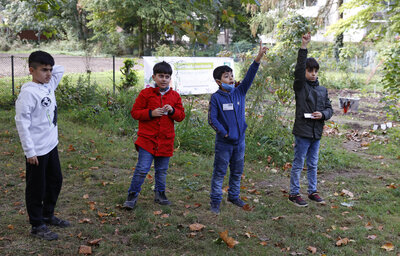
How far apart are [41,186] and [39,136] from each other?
0.49 meters

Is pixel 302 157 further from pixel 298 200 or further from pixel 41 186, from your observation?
pixel 41 186

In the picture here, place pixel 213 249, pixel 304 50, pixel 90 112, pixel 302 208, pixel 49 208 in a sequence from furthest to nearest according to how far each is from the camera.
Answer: pixel 90 112 < pixel 302 208 < pixel 304 50 < pixel 49 208 < pixel 213 249

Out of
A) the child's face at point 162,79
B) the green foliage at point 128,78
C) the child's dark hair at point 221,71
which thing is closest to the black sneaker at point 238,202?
the child's dark hair at point 221,71

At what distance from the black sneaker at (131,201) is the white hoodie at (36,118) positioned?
3.82 feet

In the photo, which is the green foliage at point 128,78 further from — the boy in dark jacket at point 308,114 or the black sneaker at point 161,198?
the boy in dark jacket at point 308,114

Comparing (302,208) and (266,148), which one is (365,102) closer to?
(266,148)

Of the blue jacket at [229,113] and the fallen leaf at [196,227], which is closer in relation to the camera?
the fallen leaf at [196,227]

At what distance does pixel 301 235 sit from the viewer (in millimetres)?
4160

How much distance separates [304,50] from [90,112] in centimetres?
601

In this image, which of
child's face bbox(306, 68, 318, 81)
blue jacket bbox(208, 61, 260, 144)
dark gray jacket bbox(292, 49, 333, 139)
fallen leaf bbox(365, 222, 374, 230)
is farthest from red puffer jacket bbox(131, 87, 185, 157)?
fallen leaf bbox(365, 222, 374, 230)

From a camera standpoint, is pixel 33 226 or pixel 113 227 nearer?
pixel 33 226

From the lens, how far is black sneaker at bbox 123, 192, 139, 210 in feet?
14.9

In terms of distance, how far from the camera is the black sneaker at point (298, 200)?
5020 millimetres

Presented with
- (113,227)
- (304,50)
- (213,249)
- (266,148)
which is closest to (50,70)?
(113,227)
